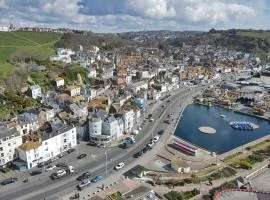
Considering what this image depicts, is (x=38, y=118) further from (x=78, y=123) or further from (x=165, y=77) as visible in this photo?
(x=165, y=77)

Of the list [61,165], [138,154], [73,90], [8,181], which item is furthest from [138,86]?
[8,181]

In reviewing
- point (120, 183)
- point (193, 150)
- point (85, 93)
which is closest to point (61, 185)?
point (120, 183)

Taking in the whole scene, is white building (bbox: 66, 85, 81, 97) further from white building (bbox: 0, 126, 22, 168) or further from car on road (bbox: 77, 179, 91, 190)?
car on road (bbox: 77, 179, 91, 190)

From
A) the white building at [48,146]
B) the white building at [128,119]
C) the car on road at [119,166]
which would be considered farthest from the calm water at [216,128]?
the white building at [48,146]

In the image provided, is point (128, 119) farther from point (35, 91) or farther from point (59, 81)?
point (59, 81)

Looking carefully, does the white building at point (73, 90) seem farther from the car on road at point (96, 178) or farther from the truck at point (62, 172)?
the car on road at point (96, 178)

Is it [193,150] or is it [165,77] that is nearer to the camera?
[193,150]
